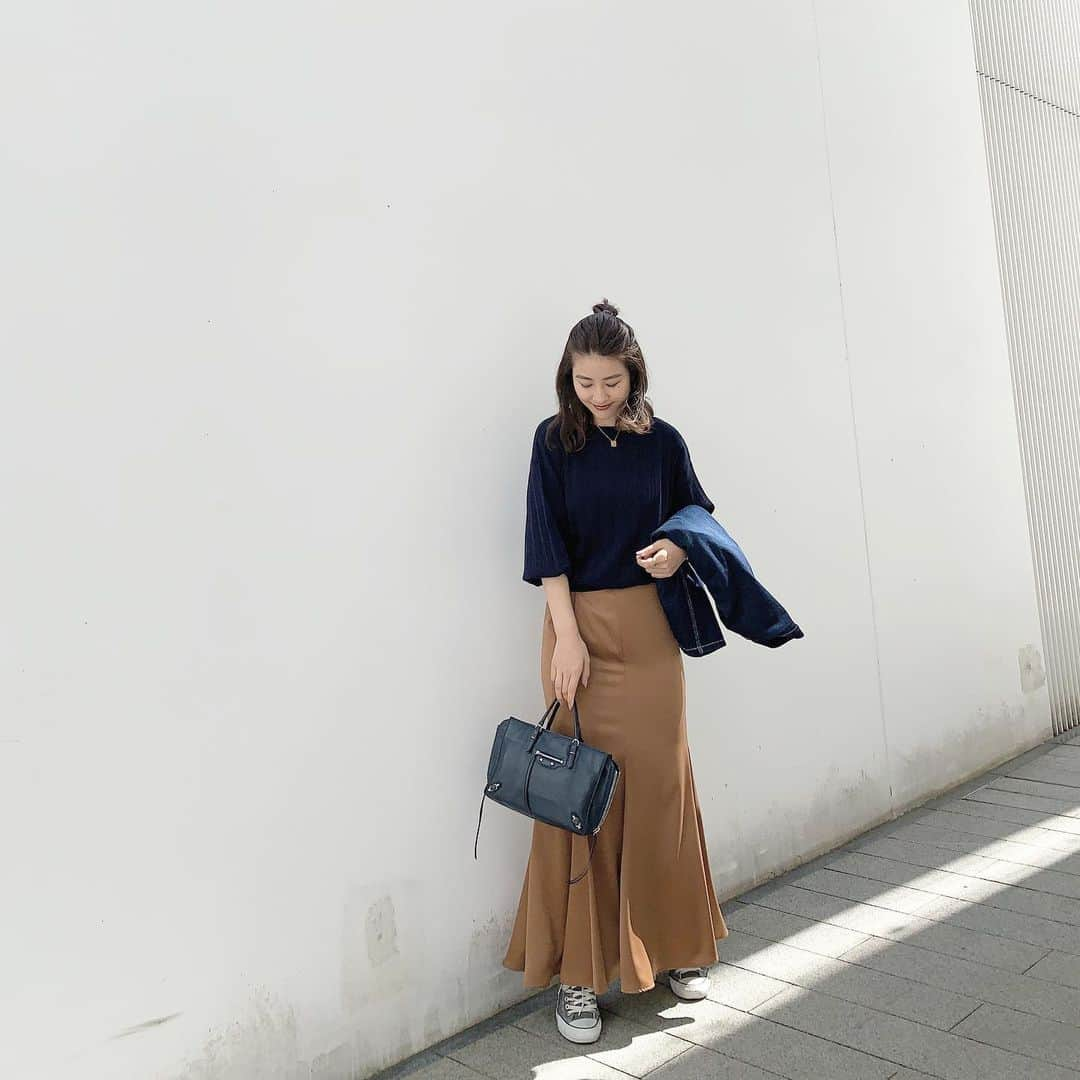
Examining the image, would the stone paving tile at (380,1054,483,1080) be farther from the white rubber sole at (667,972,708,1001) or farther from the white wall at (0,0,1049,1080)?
the white rubber sole at (667,972,708,1001)

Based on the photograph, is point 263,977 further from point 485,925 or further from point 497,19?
point 497,19

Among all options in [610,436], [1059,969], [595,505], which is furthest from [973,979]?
[610,436]

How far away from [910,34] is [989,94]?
71 centimetres

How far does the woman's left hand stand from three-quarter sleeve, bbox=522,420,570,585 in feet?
0.58

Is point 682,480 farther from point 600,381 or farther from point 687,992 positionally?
point 687,992

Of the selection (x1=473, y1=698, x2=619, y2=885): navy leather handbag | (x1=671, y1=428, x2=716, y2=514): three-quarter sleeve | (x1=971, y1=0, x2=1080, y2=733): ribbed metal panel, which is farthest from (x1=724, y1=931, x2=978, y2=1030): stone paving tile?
(x1=971, y1=0, x2=1080, y2=733): ribbed metal panel

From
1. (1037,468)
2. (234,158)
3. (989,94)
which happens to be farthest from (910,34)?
(234,158)

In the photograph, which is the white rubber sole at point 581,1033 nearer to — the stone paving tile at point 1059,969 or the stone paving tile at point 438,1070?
the stone paving tile at point 438,1070

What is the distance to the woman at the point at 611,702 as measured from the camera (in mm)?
2414

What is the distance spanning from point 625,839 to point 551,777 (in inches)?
11.9

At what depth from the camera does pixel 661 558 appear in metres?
2.33

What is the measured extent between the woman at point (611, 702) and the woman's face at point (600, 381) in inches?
0.4

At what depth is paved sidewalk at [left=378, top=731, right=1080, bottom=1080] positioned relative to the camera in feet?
7.34

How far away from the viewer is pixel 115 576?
6.47ft
